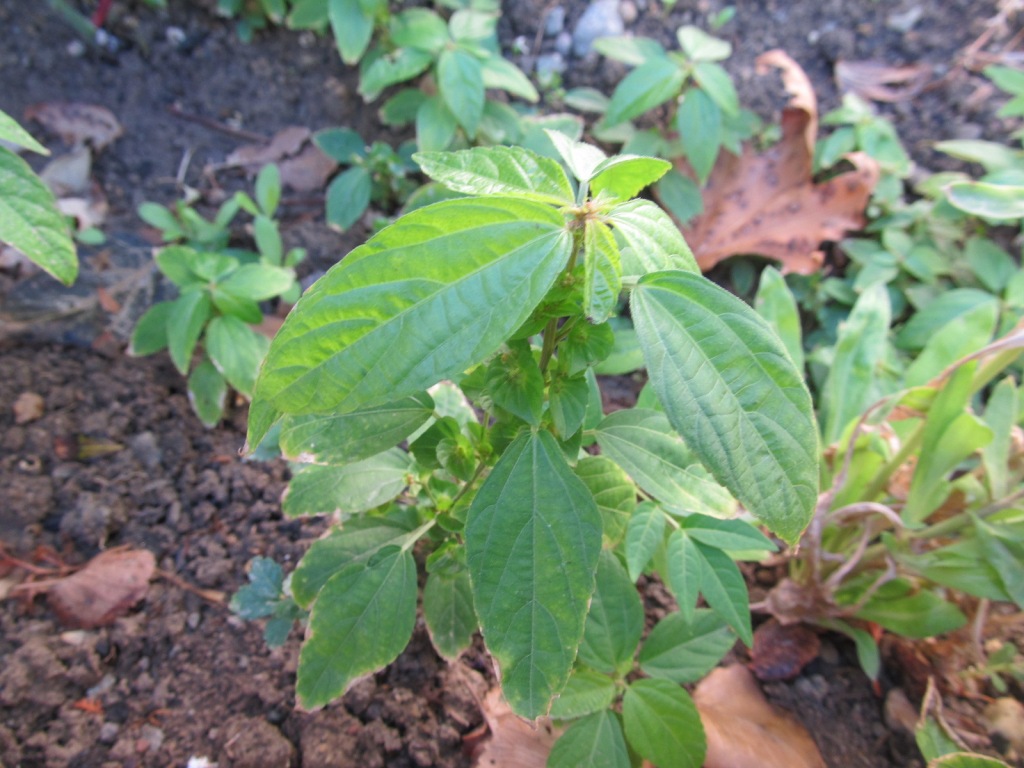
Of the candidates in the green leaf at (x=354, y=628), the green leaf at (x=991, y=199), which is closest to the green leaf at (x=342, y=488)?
the green leaf at (x=354, y=628)

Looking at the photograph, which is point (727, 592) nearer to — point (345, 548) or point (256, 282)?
point (345, 548)

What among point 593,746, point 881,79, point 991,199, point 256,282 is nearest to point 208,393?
point 256,282

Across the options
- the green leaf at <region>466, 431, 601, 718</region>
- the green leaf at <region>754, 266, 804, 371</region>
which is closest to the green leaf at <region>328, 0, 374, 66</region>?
the green leaf at <region>754, 266, 804, 371</region>

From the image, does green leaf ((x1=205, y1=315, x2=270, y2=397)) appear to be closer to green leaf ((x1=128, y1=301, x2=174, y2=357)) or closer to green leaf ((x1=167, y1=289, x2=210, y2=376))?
green leaf ((x1=167, y1=289, x2=210, y2=376))

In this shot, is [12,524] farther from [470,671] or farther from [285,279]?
[470,671]

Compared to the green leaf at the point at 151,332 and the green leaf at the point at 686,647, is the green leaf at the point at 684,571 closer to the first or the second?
the green leaf at the point at 686,647

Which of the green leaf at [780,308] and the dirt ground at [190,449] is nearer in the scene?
the dirt ground at [190,449]
